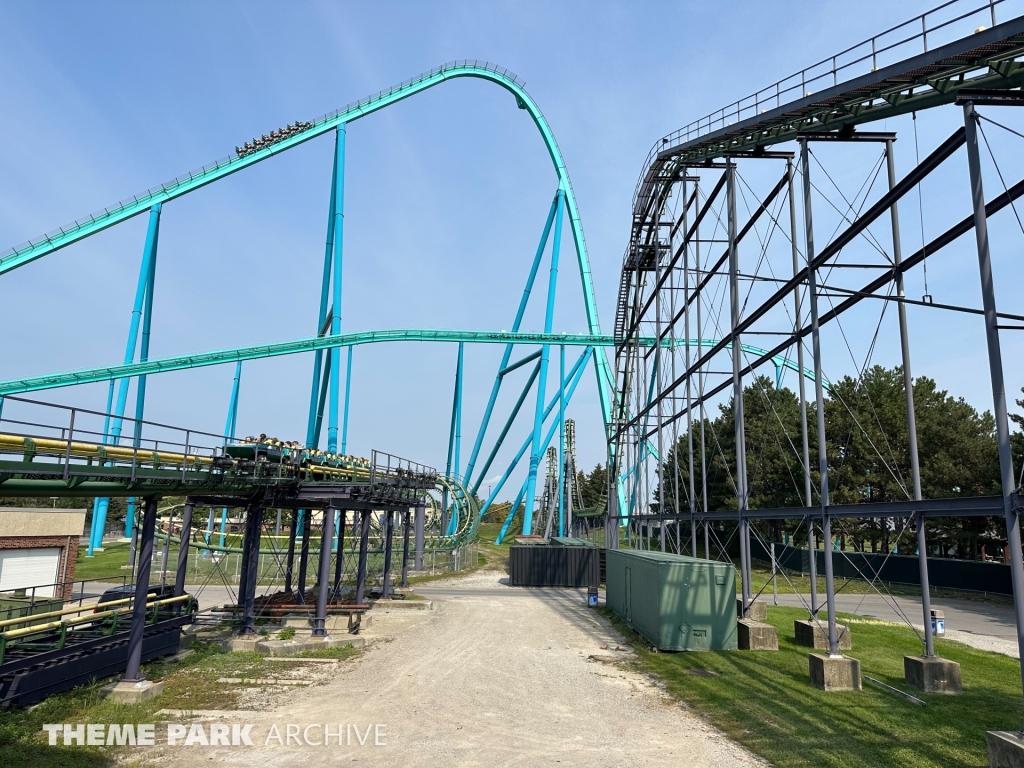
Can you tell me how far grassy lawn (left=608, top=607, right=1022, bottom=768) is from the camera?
9156 millimetres

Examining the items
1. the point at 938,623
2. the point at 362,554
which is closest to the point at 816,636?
the point at 938,623

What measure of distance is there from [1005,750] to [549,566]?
24.5 meters

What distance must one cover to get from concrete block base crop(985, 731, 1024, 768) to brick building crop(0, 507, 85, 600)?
26182 millimetres

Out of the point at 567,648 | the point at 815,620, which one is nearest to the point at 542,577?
the point at 567,648

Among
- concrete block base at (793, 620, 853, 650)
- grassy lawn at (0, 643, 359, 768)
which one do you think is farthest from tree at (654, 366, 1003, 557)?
grassy lawn at (0, 643, 359, 768)

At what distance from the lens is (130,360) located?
3728cm

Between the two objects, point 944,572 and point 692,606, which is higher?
point 692,606

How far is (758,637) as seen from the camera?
16391 mm

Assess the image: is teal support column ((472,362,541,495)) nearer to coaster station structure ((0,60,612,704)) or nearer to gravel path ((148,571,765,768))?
coaster station structure ((0,60,612,704))

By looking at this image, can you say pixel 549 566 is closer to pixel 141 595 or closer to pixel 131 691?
pixel 141 595

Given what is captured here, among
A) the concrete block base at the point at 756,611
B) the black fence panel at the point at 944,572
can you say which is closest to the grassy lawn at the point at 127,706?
the concrete block base at the point at 756,611

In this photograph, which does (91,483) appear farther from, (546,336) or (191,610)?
(546,336)

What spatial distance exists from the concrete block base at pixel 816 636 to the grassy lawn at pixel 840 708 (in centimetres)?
26

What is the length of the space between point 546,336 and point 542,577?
638 inches
